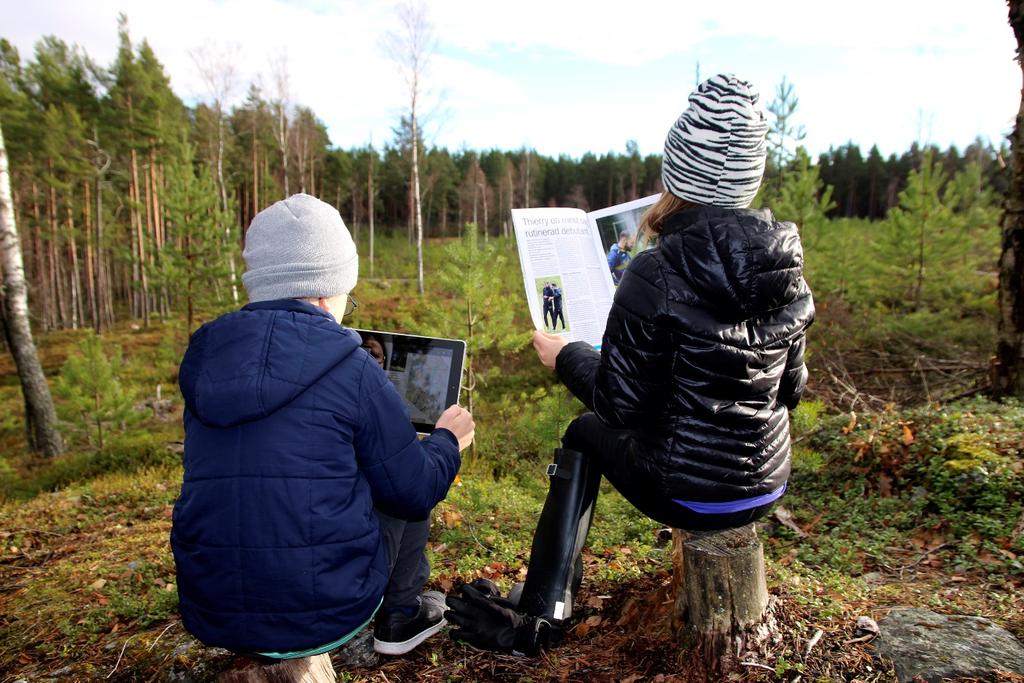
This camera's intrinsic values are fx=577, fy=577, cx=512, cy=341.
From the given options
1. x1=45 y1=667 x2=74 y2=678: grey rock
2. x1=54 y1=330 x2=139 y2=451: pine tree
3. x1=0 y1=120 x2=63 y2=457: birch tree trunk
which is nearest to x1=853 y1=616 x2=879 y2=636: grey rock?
x1=45 y1=667 x2=74 y2=678: grey rock

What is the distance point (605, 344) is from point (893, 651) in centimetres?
155

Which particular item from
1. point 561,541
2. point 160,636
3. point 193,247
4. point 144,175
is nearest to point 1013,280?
point 561,541

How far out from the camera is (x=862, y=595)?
2.68m

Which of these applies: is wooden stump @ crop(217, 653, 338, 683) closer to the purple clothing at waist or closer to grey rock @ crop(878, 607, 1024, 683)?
the purple clothing at waist

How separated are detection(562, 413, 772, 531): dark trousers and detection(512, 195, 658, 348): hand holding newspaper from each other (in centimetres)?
45

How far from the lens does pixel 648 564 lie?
3.05 metres

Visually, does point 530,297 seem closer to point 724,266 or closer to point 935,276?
point 724,266

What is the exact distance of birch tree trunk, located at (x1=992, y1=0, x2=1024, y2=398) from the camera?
479cm

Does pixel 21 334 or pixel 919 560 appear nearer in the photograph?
pixel 919 560

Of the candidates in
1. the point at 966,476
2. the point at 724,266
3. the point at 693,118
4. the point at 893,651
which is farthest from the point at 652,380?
the point at 966,476

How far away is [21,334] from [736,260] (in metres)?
10.9

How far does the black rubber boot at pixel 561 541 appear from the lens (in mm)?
2221

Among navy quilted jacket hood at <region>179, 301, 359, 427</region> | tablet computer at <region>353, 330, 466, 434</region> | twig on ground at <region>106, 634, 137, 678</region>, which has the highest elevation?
navy quilted jacket hood at <region>179, 301, 359, 427</region>

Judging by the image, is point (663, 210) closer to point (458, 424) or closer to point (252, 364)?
point (458, 424)
